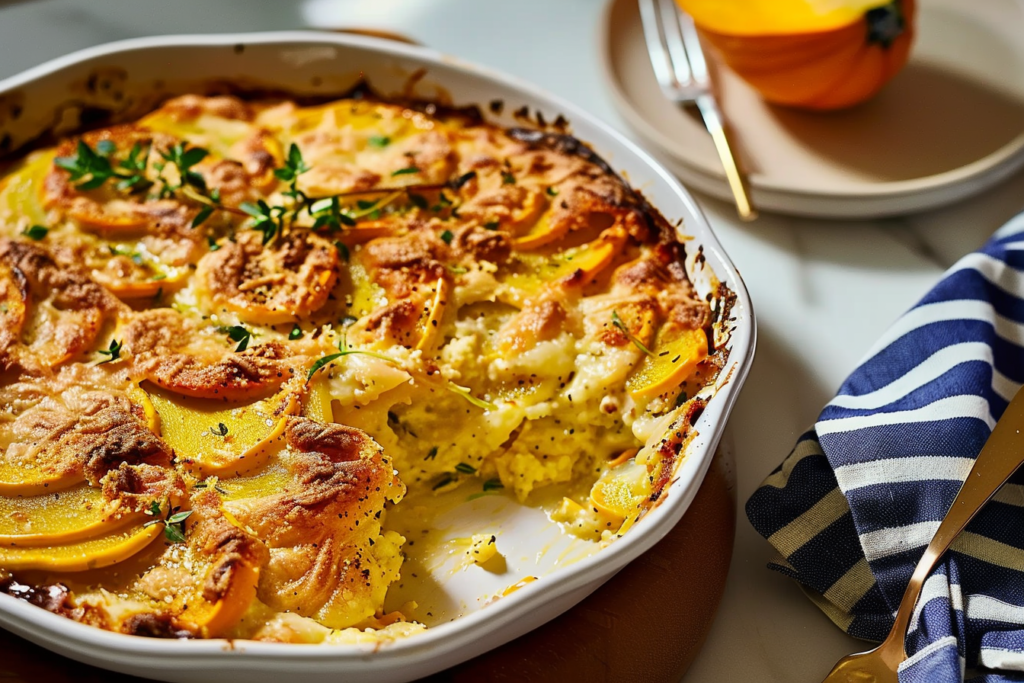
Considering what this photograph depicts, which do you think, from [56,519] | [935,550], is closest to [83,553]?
[56,519]

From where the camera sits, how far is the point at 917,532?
2.03 m

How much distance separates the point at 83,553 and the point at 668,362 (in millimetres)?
1317

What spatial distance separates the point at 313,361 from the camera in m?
2.25

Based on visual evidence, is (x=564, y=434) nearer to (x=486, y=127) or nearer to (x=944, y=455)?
(x=944, y=455)

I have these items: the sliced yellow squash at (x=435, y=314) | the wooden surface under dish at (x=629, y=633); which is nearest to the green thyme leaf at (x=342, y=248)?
the sliced yellow squash at (x=435, y=314)

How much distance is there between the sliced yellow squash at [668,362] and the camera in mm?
2236

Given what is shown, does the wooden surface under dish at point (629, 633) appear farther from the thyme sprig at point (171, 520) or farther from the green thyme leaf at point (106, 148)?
the green thyme leaf at point (106, 148)

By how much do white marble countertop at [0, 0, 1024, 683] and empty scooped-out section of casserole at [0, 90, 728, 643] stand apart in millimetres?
369

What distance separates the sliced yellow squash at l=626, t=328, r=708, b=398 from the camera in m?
2.24

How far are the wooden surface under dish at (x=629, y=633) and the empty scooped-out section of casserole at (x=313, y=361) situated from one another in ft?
0.42

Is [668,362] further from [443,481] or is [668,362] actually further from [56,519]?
[56,519]

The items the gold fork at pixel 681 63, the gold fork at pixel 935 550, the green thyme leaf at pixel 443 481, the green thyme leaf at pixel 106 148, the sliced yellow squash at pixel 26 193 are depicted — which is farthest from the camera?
the gold fork at pixel 681 63

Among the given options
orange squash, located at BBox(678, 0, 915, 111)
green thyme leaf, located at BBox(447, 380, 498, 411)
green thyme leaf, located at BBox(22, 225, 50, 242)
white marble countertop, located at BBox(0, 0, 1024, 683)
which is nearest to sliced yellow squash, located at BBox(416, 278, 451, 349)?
green thyme leaf, located at BBox(447, 380, 498, 411)

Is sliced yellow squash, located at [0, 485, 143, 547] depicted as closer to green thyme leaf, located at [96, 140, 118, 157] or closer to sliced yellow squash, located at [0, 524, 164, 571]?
sliced yellow squash, located at [0, 524, 164, 571]
